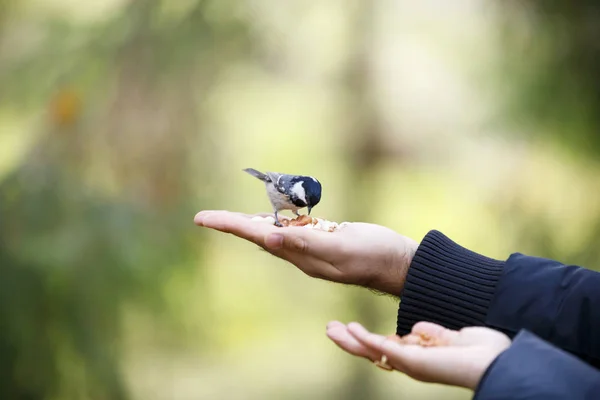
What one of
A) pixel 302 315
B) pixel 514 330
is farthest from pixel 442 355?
pixel 302 315

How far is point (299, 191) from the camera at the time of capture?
4.80 ft

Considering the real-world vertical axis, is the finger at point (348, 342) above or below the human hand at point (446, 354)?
below

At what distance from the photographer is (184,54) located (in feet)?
8.03

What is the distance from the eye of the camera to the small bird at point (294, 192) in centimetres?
145

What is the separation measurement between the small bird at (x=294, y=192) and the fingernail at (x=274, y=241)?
0.21 metres

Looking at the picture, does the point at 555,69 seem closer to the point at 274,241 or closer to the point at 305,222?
the point at 305,222

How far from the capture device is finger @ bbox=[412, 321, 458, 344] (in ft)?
3.35

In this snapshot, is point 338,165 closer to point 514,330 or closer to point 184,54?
point 184,54

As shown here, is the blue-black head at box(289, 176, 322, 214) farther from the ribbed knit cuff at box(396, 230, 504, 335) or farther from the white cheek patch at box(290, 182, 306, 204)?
the ribbed knit cuff at box(396, 230, 504, 335)

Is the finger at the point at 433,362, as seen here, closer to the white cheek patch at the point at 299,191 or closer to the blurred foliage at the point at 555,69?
the white cheek patch at the point at 299,191

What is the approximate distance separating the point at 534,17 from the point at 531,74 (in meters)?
0.21

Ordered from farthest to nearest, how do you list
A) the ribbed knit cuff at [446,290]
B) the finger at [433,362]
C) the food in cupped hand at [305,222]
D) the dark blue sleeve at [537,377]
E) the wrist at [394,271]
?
the food in cupped hand at [305,222], the wrist at [394,271], the ribbed knit cuff at [446,290], the finger at [433,362], the dark blue sleeve at [537,377]

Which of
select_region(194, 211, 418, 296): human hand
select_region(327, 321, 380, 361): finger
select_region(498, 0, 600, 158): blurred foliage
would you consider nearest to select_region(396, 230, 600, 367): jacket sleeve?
select_region(194, 211, 418, 296): human hand

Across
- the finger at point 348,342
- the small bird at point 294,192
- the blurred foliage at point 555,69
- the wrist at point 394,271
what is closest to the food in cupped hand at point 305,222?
the small bird at point 294,192
